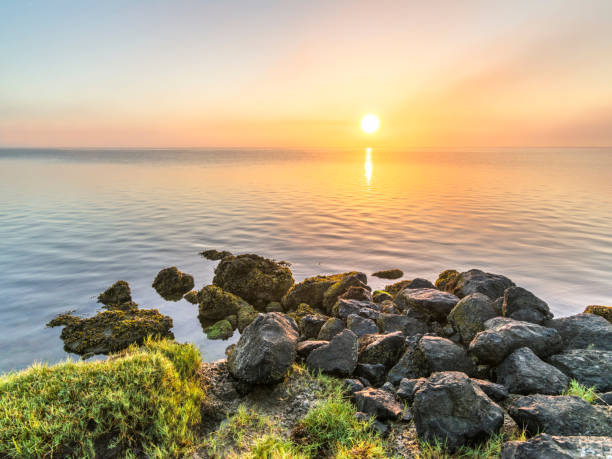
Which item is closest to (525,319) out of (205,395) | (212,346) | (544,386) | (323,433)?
(544,386)

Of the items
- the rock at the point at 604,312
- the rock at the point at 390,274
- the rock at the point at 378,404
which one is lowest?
the rock at the point at 390,274

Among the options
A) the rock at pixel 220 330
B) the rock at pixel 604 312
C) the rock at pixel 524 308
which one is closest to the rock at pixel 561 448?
the rock at pixel 524 308

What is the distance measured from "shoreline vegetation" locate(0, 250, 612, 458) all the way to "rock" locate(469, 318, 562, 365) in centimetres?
3

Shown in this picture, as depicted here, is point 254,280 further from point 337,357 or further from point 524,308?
point 524,308

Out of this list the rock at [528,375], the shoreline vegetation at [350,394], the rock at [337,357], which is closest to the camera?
the shoreline vegetation at [350,394]

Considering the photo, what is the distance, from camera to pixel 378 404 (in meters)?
5.30

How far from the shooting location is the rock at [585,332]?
686cm

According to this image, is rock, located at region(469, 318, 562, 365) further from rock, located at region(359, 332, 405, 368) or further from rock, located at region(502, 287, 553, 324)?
rock, located at region(359, 332, 405, 368)

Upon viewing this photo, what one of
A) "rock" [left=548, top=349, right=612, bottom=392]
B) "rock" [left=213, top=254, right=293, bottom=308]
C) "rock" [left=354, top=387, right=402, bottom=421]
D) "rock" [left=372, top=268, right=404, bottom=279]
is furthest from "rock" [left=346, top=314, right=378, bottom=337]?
"rock" [left=372, top=268, right=404, bottom=279]

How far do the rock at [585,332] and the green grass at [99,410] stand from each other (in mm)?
7927

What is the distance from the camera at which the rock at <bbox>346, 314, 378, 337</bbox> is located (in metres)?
8.40

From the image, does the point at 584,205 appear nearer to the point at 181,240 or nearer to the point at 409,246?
the point at 409,246

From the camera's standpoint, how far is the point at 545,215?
91.1 ft

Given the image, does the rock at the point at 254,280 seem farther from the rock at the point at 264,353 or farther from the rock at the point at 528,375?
the rock at the point at 528,375
